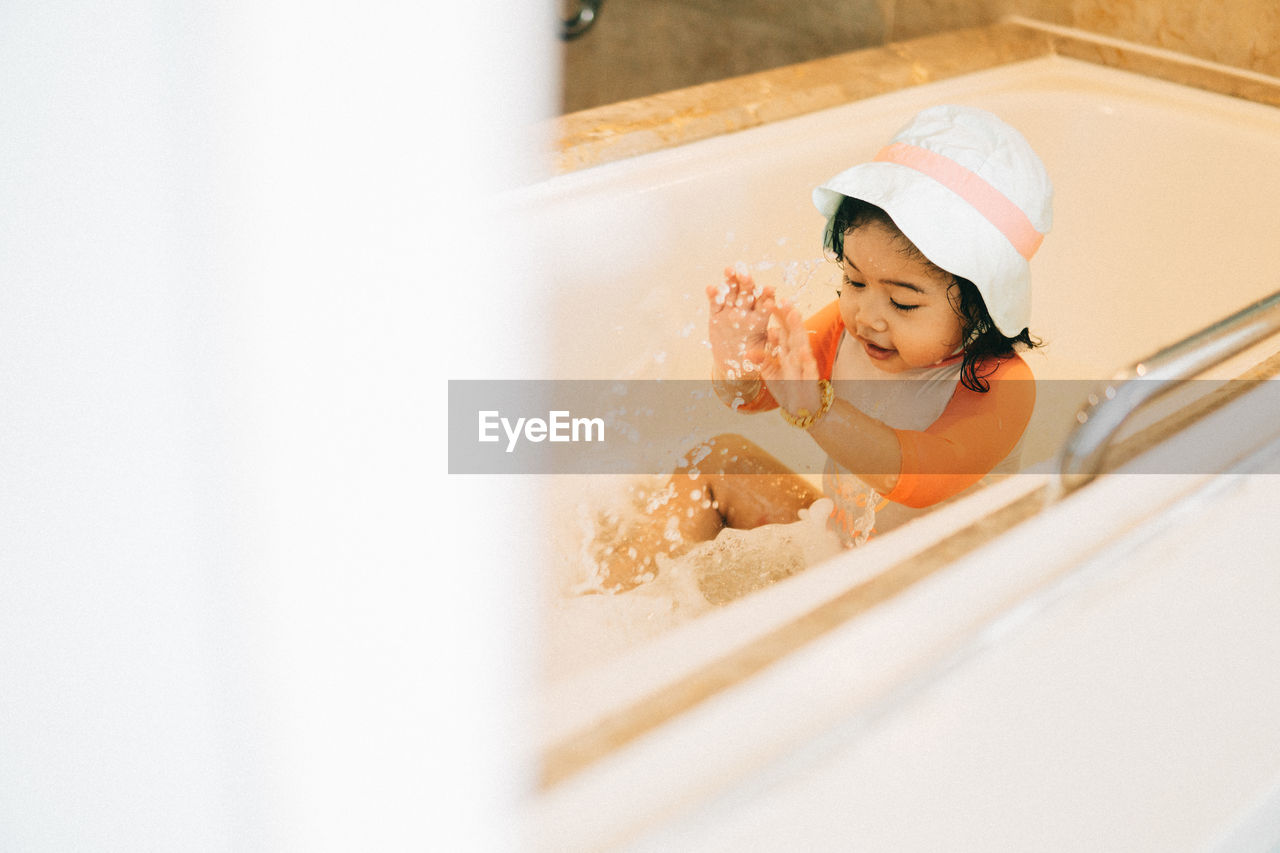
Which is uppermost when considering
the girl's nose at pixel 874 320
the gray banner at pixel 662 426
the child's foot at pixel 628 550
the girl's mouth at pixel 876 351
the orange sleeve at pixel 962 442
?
the girl's nose at pixel 874 320

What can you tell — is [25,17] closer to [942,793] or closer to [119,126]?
[119,126]

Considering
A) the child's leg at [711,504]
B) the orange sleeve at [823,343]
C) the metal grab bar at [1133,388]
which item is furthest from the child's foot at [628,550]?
the metal grab bar at [1133,388]

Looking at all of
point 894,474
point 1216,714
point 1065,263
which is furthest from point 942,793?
point 1065,263

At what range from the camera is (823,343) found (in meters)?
1.07

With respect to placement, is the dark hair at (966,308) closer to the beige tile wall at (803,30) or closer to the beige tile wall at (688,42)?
the beige tile wall at (803,30)

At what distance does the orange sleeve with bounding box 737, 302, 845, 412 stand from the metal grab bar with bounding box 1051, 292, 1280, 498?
0.41 metres

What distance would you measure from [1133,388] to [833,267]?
548 millimetres

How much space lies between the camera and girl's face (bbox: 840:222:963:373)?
92cm

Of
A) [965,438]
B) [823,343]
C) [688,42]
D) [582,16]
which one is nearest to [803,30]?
[688,42]

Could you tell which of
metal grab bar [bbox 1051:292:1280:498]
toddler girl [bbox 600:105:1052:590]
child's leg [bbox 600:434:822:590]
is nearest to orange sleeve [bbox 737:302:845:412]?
toddler girl [bbox 600:105:1052:590]

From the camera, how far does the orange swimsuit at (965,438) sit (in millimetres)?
957

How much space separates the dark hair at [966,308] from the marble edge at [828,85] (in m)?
0.29

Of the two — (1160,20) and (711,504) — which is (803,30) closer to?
(1160,20)

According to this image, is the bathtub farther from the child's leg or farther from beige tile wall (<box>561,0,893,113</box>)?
beige tile wall (<box>561,0,893,113</box>)
